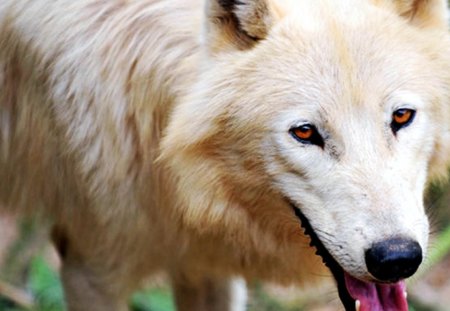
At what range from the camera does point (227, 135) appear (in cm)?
466

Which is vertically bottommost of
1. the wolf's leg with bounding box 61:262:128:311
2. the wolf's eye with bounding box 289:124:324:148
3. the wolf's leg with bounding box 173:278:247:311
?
the wolf's leg with bounding box 173:278:247:311

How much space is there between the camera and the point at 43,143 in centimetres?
554

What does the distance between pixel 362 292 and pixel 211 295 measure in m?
1.94

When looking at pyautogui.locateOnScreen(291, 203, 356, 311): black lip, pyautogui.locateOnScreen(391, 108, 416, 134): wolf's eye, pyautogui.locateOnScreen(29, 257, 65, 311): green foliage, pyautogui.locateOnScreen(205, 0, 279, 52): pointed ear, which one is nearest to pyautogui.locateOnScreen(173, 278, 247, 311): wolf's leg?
pyautogui.locateOnScreen(29, 257, 65, 311): green foliage

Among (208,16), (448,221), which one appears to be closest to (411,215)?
(208,16)

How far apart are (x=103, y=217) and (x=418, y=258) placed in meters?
1.83

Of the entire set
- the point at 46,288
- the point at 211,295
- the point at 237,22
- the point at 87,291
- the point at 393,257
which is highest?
the point at 237,22

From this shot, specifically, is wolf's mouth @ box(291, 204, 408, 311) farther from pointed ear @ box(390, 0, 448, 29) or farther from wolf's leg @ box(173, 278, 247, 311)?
wolf's leg @ box(173, 278, 247, 311)

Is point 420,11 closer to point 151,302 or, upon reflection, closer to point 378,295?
point 378,295

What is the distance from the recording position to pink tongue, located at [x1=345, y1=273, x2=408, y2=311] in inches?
181

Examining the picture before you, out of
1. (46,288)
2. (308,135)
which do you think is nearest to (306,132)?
(308,135)

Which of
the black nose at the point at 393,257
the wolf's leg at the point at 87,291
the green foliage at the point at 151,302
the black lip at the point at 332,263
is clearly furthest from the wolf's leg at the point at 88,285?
the black nose at the point at 393,257

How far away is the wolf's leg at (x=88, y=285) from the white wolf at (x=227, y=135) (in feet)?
0.04

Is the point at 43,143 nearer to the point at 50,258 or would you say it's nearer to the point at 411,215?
the point at 411,215
